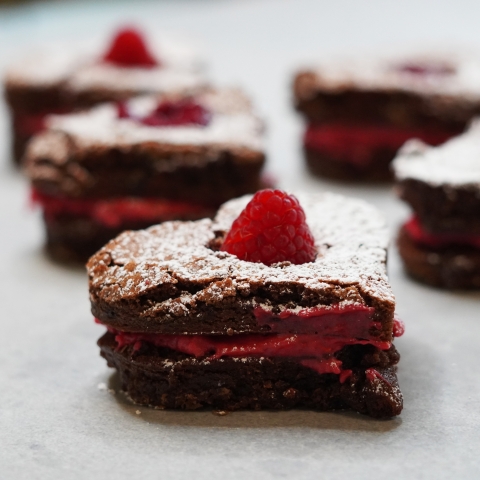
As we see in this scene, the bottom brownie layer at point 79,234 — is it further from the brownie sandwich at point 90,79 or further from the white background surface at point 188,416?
the brownie sandwich at point 90,79

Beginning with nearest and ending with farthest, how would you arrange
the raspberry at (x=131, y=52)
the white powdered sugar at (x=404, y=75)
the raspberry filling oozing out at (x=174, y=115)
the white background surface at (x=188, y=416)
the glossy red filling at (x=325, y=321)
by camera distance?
the white background surface at (x=188, y=416)
the glossy red filling at (x=325, y=321)
the raspberry filling oozing out at (x=174, y=115)
the white powdered sugar at (x=404, y=75)
the raspberry at (x=131, y=52)

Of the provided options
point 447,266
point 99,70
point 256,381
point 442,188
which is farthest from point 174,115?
point 256,381

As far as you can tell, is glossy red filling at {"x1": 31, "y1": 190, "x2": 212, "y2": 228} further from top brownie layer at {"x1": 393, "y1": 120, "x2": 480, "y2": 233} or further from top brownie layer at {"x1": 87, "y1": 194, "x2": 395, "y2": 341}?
top brownie layer at {"x1": 87, "y1": 194, "x2": 395, "y2": 341}

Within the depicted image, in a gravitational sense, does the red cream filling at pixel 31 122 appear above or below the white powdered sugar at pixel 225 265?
below

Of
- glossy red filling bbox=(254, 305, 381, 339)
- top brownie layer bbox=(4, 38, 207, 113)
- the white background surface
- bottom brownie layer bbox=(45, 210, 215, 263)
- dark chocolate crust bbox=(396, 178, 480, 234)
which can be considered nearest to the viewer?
the white background surface

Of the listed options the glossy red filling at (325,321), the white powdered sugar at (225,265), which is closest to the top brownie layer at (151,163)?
the white powdered sugar at (225,265)

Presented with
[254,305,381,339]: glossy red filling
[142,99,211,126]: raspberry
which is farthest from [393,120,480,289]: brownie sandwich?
[254,305,381,339]: glossy red filling
